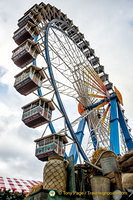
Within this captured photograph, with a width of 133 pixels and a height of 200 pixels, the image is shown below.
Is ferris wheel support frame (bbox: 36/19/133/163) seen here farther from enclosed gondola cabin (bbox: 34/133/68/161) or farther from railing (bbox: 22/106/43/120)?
railing (bbox: 22/106/43/120)

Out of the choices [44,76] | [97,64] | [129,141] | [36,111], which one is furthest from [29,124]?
[97,64]

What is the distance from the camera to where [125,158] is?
3611 millimetres

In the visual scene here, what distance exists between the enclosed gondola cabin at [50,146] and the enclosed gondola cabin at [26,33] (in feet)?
18.7

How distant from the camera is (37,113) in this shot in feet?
27.4

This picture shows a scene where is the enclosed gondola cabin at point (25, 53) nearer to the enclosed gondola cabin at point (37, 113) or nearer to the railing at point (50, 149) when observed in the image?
the enclosed gondola cabin at point (37, 113)

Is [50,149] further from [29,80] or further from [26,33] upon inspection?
[26,33]

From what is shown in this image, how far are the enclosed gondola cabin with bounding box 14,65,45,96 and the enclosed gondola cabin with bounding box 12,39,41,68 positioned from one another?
84 centimetres

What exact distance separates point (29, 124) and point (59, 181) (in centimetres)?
629

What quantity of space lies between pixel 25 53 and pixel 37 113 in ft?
10.2

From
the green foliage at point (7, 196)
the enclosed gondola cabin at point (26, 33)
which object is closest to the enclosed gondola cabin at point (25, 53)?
the enclosed gondola cabin at point (26, 33)

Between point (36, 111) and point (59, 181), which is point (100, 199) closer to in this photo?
point (59, 181)

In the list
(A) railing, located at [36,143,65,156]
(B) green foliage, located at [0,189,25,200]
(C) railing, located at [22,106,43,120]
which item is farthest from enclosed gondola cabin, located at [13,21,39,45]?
(B) green foliage, located at [0,189,25,200]

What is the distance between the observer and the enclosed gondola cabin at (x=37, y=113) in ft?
27.7

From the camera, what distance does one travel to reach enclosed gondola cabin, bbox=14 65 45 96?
8.60 metres
